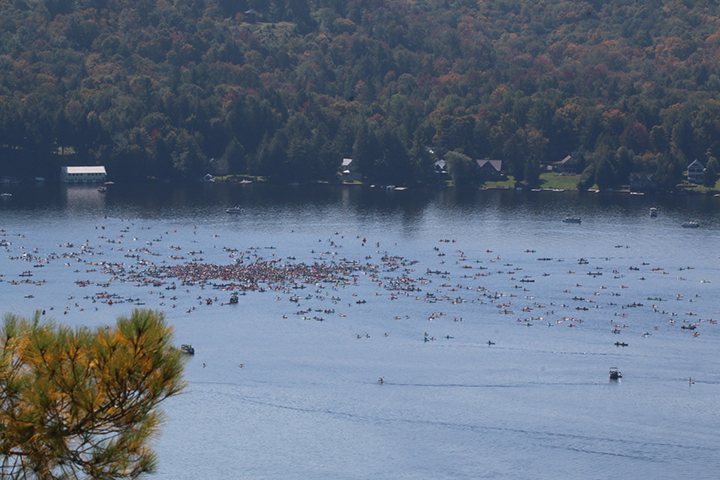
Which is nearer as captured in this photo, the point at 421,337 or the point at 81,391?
the point at 81,391

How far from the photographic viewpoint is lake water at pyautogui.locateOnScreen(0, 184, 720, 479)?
69.4 metres

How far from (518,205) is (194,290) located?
97776mm

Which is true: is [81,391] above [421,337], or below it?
above

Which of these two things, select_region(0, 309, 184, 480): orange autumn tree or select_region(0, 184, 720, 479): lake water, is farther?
select_region(0, 184, 720, 479): lake water

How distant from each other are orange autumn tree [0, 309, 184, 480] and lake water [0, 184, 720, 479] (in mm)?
35654

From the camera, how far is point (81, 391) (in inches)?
925

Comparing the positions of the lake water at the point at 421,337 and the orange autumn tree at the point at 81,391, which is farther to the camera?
the lake water at the point at 421,337

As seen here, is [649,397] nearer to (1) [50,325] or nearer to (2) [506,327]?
(2) [506,327]

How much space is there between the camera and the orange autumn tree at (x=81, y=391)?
23.5m

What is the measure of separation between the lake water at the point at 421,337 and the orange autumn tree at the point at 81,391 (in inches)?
1404

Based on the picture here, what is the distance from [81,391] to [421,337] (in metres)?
74.3

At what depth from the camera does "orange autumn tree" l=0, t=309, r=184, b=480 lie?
23516mm

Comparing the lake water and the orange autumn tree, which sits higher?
the orange autumn tree

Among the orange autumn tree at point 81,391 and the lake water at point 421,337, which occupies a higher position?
the orange autumn tree at point 81,391
